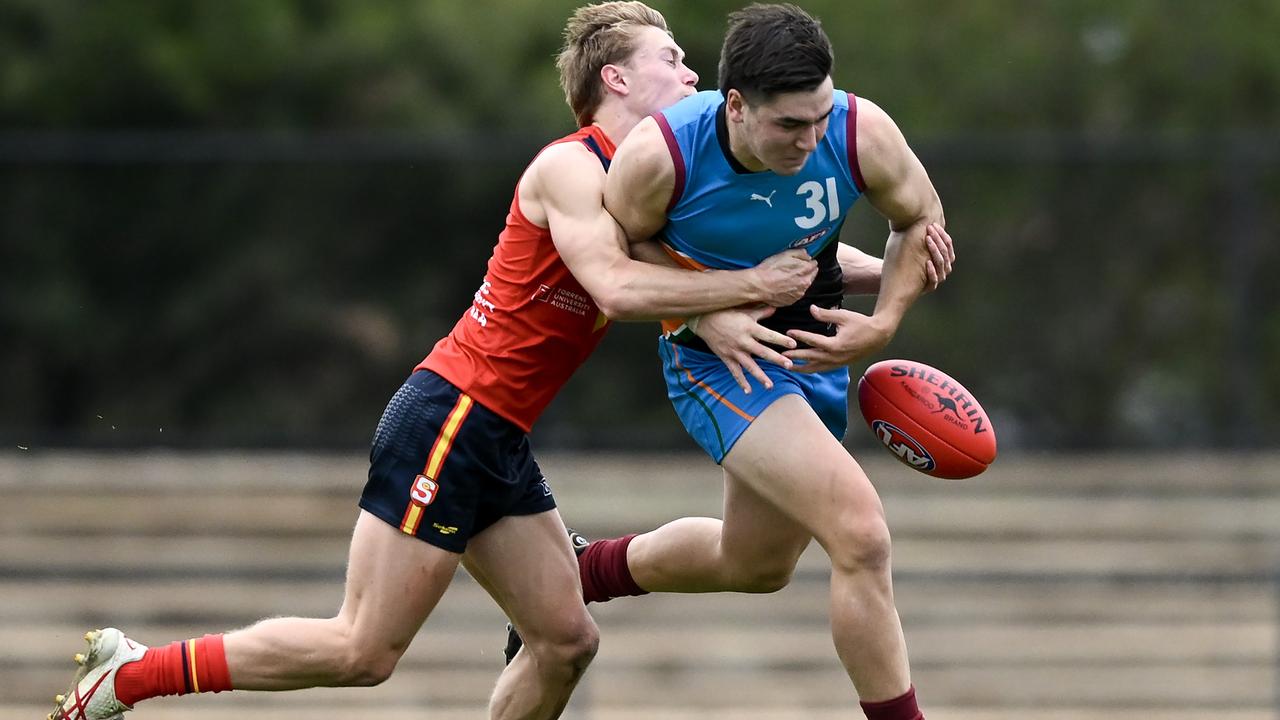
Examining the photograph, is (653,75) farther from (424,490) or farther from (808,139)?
(424,490)

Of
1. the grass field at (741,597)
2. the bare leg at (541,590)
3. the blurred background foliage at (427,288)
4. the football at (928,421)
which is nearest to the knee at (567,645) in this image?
the bare leg at (541,590)

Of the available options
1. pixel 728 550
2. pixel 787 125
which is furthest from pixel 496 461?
pixel 787 125

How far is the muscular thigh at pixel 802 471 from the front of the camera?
4.47 m

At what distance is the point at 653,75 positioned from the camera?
4.93m

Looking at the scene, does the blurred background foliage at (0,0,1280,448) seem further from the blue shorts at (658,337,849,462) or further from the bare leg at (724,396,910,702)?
the bare leg at (724,396,910,702)

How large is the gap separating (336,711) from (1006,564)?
380cm

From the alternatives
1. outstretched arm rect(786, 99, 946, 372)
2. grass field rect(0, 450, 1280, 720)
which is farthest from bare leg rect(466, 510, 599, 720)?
grass field rect(0, 450, 1280, 720)

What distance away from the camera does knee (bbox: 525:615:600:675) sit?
504cm

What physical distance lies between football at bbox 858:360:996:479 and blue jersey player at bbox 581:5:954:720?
0.20m

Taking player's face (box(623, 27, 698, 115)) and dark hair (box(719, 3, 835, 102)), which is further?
player's face (box(623, 27, 698, 115))

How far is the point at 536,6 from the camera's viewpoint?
42.3 ft

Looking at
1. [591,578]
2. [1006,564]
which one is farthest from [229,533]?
[591,578]

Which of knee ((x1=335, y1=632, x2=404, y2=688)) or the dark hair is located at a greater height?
the dark hair

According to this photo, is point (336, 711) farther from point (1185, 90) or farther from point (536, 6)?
point (1185, 90)
